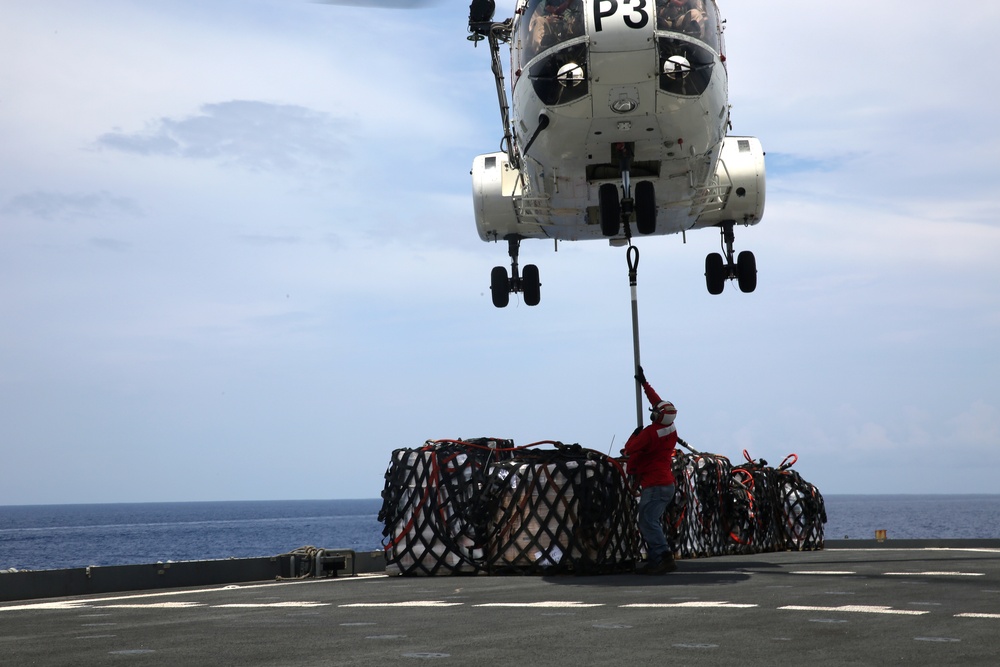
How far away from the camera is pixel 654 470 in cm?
1348

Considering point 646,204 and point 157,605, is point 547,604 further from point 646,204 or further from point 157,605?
point 646,204

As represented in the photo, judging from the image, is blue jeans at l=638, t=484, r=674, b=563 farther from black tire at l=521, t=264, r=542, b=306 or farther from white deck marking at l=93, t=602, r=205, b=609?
black tire at l=521, t=264, r=542, b=306

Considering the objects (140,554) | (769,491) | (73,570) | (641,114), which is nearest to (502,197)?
(641,114)

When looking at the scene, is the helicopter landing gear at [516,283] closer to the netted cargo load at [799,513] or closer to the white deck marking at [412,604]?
the netted cargo load at [799,513]

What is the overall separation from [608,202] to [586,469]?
563 centimetres

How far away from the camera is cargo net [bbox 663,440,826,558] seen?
16547 millimetres

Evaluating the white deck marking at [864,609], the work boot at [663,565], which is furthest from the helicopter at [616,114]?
the white deck marking at [864,609]

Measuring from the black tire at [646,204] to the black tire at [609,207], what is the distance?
32 centimetres

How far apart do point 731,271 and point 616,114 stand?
855 cm

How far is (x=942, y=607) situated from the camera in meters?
8.43

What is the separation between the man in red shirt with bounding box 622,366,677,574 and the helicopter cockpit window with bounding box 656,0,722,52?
557 cm

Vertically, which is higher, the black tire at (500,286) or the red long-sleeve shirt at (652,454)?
the black tire at (500,286)

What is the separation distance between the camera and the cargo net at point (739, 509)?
16.5m

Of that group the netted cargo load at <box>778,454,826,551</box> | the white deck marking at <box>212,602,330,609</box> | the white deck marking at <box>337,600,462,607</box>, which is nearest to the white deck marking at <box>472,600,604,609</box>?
the white deck marking at <box>337,600,462,607</box>
